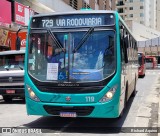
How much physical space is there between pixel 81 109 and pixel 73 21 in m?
2.17

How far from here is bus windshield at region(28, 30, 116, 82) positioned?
29.5 ft

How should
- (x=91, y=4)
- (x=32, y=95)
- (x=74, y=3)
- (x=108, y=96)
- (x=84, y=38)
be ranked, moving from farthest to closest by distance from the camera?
(x=91, y=4) → (x=74, y=3) → (x=32, y=95) → (x=84, y=38) → (x=108, y=96)

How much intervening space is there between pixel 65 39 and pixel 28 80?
4.42ft

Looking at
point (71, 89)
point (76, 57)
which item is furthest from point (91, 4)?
point (71, 89)

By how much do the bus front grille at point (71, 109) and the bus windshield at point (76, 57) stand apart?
2.09ft

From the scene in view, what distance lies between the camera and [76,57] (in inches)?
357

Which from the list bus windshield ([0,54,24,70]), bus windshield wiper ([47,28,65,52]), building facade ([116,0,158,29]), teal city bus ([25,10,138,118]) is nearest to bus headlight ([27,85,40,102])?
teal city bus ([25,10,138,118])

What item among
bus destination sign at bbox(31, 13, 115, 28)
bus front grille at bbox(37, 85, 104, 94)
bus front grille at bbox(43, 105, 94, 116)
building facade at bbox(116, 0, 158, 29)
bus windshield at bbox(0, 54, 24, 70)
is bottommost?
bus front grille at bbox(43, 105, 94, 116)

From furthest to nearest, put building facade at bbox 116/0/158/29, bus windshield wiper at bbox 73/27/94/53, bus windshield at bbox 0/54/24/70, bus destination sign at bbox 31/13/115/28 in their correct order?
building facade at bbox 116/0/158/29 → bus windshield at bbox 0/54/24/70 → bus destination sign at bbox 31/13/115/28 → bus windshield wiper at bbox 73/27/94/53

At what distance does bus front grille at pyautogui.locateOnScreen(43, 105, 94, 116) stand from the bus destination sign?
199 cm

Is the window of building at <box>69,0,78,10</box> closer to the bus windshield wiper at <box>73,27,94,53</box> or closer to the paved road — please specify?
the paved road

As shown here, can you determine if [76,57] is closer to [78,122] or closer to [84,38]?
[84,38]

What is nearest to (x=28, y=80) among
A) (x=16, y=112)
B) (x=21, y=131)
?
(x=21, y=131)

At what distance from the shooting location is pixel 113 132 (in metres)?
8.98
